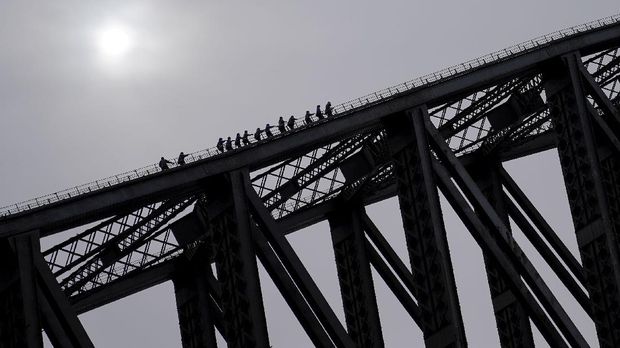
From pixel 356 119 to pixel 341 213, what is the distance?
1119 cm

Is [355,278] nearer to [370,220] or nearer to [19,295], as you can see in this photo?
[370,220]

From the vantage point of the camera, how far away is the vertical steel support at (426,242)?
55375 millimetres

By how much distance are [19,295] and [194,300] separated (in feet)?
53.9

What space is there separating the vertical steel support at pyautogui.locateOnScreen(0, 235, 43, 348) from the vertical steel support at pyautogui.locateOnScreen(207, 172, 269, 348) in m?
7.19

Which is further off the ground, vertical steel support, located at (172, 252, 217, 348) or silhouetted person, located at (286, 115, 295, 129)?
silhouetted person, located at (286, 115, 295, 129)

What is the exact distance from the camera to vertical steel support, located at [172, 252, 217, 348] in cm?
6588

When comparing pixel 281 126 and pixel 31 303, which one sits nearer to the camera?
pixel 31 303

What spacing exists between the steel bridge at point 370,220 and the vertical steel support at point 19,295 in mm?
48

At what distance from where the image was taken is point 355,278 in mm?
67750

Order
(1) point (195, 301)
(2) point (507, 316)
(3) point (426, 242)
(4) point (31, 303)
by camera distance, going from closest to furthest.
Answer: (4) point (31, 303), (3) point (426, 242), (1) point (195, 301), (2) point (507, 316)

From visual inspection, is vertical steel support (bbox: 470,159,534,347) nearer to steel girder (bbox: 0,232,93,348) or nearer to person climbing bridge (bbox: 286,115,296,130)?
person climbing bridge (bbox: 286,115,296,130)

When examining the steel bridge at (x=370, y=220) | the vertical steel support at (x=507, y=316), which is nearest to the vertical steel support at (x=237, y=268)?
the steel bridge at (x=370, y=220)

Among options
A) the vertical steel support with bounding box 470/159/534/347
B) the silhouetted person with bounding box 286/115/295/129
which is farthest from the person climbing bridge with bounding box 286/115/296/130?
the vertical steel support with bounding box 470/159/534/347

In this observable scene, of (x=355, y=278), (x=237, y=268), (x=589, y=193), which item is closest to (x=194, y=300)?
(x=355, y=278)
